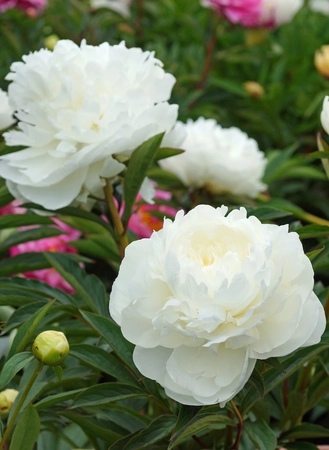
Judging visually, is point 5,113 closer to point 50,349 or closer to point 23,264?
point 23,264

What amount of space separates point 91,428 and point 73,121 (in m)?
0.34

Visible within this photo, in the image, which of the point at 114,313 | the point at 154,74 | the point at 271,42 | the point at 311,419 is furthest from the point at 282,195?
the point at 114,313

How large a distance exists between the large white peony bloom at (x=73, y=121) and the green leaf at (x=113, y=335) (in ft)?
0.56

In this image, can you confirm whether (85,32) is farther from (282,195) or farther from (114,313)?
(114,313)

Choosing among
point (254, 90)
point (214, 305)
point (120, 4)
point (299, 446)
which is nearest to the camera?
point (214, 305)

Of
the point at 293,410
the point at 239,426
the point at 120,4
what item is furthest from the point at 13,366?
the point at 120,4

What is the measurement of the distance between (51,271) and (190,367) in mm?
630

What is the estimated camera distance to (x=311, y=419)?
3.81 feet

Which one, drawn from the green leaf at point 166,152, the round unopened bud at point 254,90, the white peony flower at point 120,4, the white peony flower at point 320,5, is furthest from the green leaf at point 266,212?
the white peony flower at point 320,5

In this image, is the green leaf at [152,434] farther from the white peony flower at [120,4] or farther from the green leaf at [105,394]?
the white peony flower at [120,4]

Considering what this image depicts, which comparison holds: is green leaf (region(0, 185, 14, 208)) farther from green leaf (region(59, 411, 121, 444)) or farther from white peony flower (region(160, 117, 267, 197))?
white peony flower (region(160, 117, 267, 197))

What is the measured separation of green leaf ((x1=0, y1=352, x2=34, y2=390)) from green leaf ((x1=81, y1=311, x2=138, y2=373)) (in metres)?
0.10

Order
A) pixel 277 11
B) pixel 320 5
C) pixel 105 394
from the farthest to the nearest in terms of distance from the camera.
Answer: pixel 320 5 → pixel 277 11 → pixel 105 394

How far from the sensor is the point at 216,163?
133 cm
